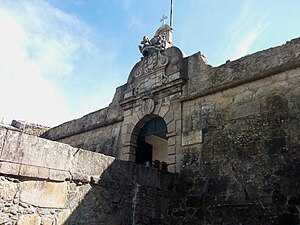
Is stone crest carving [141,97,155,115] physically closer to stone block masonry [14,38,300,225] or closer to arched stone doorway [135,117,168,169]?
stone block masonry [14,38,300,225]

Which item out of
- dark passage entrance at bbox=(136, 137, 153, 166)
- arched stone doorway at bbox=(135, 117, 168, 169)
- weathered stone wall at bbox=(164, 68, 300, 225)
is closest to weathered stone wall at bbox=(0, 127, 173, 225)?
weathered stone wall at bbox=(164, 68, 300, 225)

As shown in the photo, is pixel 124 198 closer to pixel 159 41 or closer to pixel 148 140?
pixel 148 140

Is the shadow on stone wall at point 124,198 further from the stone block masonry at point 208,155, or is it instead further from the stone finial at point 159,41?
the stone finial at point 159,41

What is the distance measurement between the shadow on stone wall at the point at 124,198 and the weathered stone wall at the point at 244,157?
0.43 metres

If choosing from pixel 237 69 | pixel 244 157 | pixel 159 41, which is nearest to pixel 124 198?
pixel 244 157

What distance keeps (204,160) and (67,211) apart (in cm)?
248

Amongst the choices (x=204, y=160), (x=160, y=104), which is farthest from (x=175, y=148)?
(x=160, y=104)

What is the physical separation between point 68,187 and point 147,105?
3.09 meters

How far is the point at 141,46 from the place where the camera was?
7180 mm

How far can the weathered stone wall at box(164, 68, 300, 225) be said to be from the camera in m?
4.20

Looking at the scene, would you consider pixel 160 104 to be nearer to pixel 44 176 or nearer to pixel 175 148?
pixel 175 148

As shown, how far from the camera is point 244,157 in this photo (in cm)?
470

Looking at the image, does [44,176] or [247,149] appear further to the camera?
[247,149]

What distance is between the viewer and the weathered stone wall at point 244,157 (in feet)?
13.8
